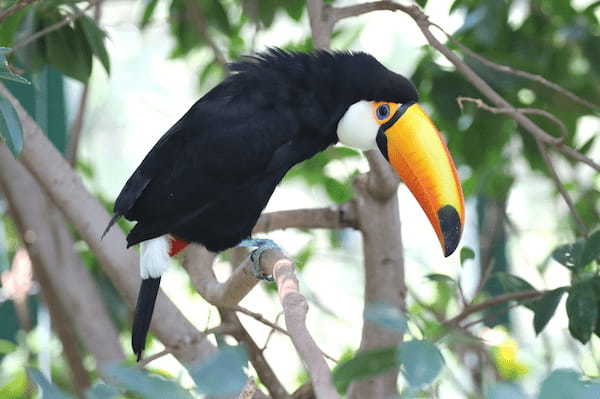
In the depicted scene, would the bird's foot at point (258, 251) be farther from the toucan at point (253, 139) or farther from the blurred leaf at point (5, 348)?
the blurred leaf at point (5, 348)

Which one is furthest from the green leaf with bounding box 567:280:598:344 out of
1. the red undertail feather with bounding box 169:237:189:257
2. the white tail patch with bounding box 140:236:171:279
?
the red undertail feather with bounding box 169:237:189:257

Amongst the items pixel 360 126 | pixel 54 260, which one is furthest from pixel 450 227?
pixel 54 260

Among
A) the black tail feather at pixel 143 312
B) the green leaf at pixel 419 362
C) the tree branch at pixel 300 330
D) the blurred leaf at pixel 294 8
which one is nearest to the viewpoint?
the green leaf at pixel 419 362

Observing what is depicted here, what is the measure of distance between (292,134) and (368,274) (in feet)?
1.33

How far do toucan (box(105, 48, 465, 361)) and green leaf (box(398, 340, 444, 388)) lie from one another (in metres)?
1.09

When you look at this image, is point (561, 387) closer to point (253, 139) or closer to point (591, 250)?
point (591, 250)

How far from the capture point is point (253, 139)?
2137 millimetres

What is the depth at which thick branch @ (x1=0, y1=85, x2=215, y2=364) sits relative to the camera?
208 cm

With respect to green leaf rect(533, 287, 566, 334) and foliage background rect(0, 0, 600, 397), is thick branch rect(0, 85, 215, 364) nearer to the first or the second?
foliage background rect(0, 0, 600, 397)

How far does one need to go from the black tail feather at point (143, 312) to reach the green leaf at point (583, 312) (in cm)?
82

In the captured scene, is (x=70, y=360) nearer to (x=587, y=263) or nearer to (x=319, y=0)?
(x=319, y=0)

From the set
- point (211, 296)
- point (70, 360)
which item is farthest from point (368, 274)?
point (70, 360)

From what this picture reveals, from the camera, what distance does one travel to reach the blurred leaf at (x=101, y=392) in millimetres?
829

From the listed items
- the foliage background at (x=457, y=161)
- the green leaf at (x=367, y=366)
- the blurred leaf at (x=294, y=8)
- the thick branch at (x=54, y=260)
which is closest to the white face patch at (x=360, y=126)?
the foliage background at (x=457, y=161)
